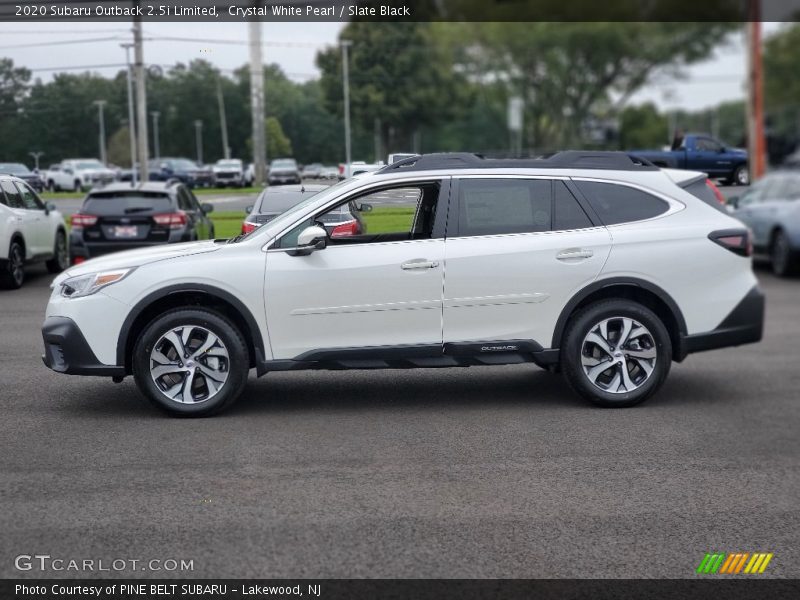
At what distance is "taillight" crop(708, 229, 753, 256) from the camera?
8.05m

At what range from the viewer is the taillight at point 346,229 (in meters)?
7.80

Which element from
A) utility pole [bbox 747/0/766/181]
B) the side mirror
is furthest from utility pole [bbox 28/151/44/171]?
utility pole [bbox 747/0/766/181]

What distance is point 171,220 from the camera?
14594 mm

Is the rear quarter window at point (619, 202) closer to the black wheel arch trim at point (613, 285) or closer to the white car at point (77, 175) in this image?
the black wheel arch trim at point (613, 285)

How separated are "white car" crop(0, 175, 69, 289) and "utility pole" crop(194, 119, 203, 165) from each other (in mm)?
2136

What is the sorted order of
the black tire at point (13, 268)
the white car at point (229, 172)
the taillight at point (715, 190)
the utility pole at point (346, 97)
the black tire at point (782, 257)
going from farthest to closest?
the black tire at point (782, 257)
the black tire at point (13, 268)
the white car at point (229, 172)
the utility pole at point (346, 97)
the taillight at point (715, 190)

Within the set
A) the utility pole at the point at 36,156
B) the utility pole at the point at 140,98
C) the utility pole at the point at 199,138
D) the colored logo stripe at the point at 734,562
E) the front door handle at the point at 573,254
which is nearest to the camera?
the colored logo stripe at the point at 734,562

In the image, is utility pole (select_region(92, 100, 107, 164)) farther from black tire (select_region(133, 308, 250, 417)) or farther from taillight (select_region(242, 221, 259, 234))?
black tire (select_region(133, 308, 250, 417))

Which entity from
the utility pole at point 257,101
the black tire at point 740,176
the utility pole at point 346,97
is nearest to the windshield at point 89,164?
the utility pole at point 257,101

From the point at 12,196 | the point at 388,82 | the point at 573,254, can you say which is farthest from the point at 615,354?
the point at 388,82

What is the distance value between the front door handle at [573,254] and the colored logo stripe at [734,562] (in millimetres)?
3286

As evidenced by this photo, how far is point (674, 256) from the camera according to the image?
8016 millimetres

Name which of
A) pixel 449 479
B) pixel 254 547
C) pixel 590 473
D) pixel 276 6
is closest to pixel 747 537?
pixel 590 473

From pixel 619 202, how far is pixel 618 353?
3.56 ft
